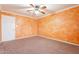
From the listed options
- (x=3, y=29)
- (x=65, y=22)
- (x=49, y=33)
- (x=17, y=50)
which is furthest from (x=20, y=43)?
(x=65, y=22)

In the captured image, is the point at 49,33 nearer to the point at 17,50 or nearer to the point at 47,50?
the point at 47,50

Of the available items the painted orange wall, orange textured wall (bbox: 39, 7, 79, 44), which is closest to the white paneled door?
Result: the painted orange wall

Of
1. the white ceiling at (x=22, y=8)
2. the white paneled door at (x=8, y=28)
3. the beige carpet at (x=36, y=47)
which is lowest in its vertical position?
the beige carpet at (x=36, y=47)

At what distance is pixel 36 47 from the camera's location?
2.69 metres

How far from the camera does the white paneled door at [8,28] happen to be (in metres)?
2.63

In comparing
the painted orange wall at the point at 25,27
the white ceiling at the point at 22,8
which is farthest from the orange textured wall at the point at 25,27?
the white ceiling at the point at 22,8

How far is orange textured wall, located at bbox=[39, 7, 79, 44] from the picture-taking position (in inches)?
103

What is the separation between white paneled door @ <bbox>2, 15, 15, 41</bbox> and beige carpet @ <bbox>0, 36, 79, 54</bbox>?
0.33 ft

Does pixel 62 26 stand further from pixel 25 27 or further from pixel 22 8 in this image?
pixel 22 8

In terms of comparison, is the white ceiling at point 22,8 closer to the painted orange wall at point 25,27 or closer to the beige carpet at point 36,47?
the painted orange wall at point 25,27

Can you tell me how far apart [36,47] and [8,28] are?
0.65 meters

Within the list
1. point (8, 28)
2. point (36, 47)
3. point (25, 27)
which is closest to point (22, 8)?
point (25, 27)

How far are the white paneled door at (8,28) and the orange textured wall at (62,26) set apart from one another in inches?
21.0

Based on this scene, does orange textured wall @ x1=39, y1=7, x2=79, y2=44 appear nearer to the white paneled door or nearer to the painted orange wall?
the painted orange wall
